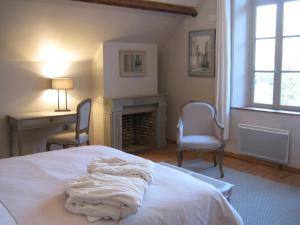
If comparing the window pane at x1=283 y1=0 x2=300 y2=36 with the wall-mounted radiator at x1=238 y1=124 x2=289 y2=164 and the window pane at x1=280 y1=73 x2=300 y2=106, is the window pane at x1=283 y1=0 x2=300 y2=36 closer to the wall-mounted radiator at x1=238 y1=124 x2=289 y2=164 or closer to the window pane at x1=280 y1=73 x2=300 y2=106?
the window pane at x1=280 y1=73 x2=300 y2=106

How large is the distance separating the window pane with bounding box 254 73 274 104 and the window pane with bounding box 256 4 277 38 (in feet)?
A: 1.83

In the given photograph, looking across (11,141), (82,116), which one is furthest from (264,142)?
(11,141)

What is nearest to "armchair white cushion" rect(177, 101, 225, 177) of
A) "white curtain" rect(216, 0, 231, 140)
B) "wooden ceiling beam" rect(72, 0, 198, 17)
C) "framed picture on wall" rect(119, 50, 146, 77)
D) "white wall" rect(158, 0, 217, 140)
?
"white curtain" rect(216, 0, 231, 140)

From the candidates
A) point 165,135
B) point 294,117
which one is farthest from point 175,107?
point 294,117

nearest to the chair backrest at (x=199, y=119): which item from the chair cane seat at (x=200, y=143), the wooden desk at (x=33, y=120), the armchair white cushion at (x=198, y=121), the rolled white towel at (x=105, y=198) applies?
the armchair white cushion at (x=198, y=121)

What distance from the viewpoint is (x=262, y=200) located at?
3316 millimetres

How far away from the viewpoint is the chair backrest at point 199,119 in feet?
14.5

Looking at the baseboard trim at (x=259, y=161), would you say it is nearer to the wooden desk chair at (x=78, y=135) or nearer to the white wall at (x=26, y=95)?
the wooden desk chair at (x=78, y=135)

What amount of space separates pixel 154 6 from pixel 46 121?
2.10 metres

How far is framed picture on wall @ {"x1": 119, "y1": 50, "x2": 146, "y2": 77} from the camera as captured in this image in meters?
5.07

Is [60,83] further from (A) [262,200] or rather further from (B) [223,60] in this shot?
(A) [262,200]

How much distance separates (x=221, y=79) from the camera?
4680mm

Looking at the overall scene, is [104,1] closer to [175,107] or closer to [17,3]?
[17,3]

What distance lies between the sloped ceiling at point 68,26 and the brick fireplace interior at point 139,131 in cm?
125
